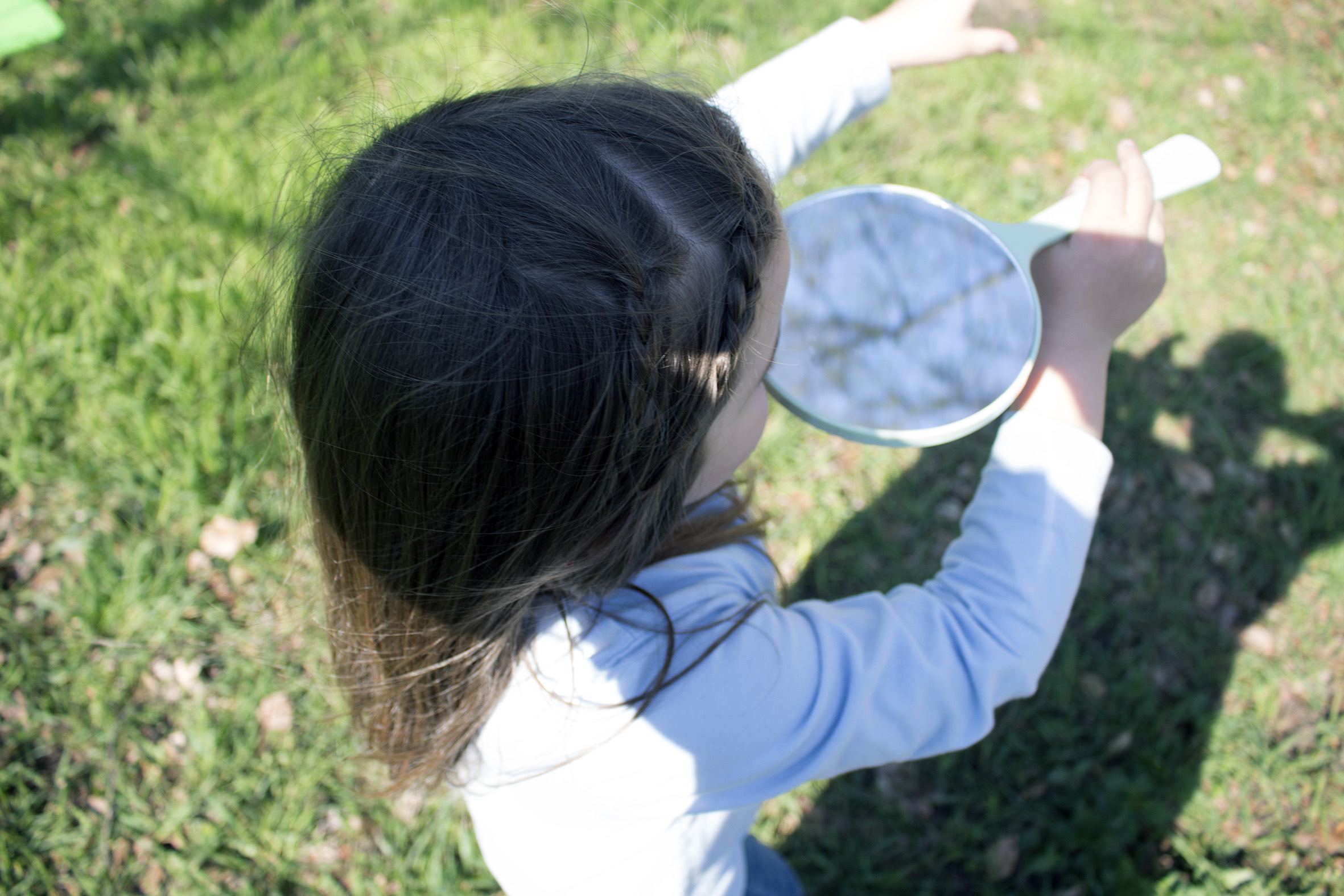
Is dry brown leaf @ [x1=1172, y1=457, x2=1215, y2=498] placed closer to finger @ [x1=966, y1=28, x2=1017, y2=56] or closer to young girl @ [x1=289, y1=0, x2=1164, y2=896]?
young girl @ [x1=289, y1=0, x2=1164, y2=896]

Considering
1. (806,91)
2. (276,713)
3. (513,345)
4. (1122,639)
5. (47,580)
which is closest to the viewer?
(513,345)

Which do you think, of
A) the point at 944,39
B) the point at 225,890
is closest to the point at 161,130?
the point at 225,890

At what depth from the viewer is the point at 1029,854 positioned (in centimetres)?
238

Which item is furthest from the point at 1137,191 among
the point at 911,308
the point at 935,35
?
the point at 935,35

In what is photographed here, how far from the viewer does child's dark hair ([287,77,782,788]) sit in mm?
937

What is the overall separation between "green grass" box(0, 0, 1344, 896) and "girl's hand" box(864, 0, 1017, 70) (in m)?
0.67

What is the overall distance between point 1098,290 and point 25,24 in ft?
13.4

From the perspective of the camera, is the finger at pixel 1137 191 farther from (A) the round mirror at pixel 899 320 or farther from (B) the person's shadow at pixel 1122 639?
(B) the person's shadow at pixel 1122 639

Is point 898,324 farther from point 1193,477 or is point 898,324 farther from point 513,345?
point 1193,477

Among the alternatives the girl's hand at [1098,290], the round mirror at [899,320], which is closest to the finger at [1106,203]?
the girl's hand at [1098,290]

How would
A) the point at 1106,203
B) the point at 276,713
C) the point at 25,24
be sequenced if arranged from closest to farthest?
1. the point at 1106,203
2. the point at 276,713
3. the point at 25,24

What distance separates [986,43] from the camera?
1.87 meters

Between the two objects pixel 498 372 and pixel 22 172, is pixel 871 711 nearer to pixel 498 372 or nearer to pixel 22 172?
pixel 498 372

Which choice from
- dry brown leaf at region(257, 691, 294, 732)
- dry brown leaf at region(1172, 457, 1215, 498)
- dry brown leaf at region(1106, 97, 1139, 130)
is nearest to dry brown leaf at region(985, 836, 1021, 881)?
dry brown leaf at region(1172, 457, 1215, 498)
